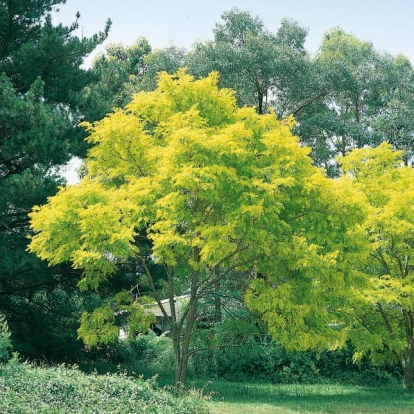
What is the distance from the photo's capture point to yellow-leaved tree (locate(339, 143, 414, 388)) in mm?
18250

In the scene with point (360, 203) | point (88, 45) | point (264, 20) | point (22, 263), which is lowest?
point (22, 263)

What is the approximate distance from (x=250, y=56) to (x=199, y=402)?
19095 mm

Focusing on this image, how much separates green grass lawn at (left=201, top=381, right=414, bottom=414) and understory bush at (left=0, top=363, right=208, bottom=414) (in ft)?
10.5

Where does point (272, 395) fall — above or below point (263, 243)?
below

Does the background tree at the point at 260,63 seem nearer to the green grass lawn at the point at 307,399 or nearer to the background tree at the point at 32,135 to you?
the background tree at the point at 32,135

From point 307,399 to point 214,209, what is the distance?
6.38 m

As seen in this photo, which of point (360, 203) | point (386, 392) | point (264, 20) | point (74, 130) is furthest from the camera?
point (264, 20)

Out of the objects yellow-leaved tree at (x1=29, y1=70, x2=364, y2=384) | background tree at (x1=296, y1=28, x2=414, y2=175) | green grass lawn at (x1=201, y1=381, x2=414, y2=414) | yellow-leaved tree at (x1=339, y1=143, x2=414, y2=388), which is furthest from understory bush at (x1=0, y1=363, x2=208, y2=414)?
background tree at (x1=296, y1=28, x2=414, y2=175)

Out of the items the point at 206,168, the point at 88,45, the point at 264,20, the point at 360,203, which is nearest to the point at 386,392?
the point at 360,203

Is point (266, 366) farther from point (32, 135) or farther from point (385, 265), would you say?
point (32, 135)

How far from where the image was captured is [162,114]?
16.4 metres

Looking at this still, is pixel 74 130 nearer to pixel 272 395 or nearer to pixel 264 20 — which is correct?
pixel 272 395

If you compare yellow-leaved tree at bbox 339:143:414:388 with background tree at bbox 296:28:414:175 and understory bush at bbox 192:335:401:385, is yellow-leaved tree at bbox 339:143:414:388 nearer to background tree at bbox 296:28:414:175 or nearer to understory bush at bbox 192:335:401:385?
understory bush at bbox 192:335:401:385

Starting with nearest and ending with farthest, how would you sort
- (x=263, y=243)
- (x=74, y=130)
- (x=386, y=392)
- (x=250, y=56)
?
(x=263, y=243) → (x=74, y=130) → (x=386, y=392) → (x=250, y=56)
